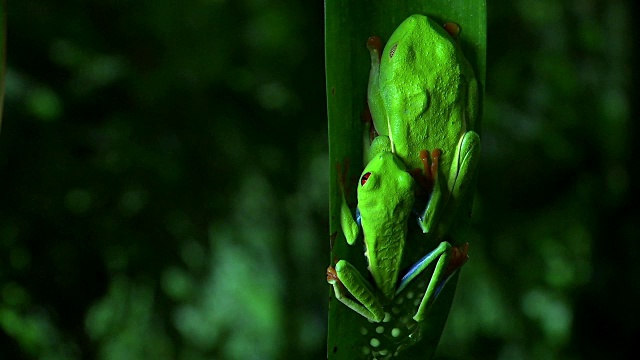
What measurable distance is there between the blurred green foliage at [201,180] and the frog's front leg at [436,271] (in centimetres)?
55

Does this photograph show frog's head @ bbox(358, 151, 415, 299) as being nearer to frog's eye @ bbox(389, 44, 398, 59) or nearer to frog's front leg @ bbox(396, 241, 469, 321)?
frog's front leg @ bbox(396, 241, 469, 321)

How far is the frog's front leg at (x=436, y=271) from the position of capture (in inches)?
33.0

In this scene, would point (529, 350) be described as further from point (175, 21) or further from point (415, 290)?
point (175, 21)

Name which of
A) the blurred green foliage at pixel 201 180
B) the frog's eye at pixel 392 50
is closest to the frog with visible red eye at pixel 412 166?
the frog's eye at pixel 392 50

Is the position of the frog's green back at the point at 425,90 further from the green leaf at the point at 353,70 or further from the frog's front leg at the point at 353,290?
the frog's front leg at the point at 353,290

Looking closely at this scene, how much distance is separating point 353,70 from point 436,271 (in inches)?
12.3

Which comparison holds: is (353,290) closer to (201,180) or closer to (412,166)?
(412,166)

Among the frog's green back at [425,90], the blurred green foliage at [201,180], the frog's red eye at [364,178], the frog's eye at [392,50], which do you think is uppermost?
the frog's eye at [392,50]

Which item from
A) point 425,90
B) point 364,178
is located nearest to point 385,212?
point 364,178

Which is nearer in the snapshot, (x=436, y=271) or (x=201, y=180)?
(x=436, y=271)

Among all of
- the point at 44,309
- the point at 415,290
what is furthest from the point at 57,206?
the point at 415,290

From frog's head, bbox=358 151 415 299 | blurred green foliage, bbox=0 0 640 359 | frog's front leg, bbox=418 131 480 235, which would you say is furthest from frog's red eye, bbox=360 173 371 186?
blurred green foliage, bbox=0 0 640 359

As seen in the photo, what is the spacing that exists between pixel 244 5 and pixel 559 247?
1.01 m

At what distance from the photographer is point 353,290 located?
0.81 m
